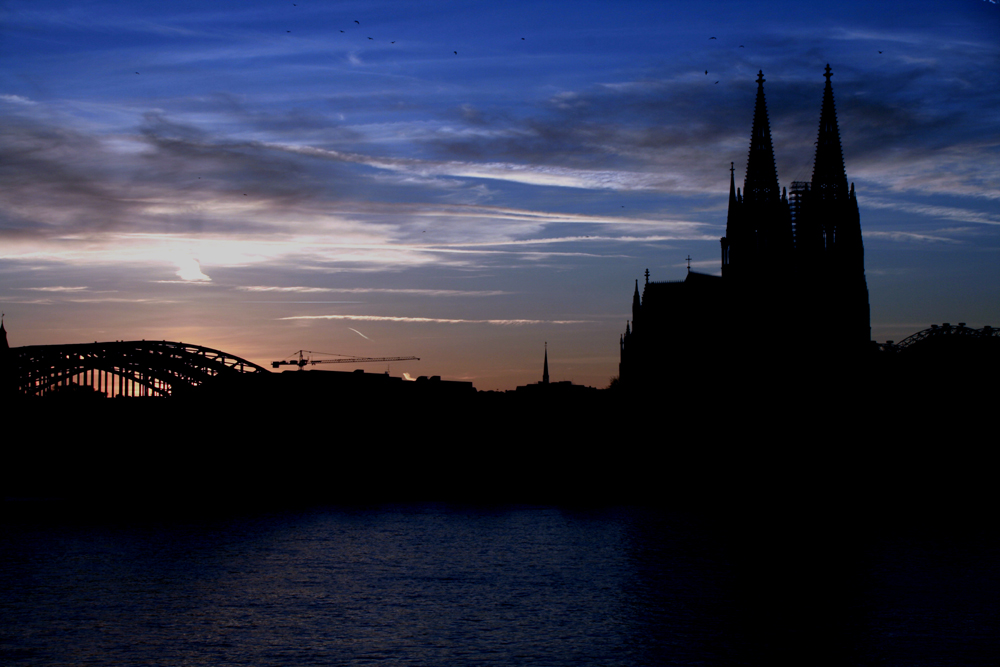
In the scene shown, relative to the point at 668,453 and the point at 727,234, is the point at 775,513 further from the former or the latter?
the point at 727,234

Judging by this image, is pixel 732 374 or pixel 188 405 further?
pixel 732 374

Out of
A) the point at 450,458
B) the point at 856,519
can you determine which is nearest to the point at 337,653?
the point at 856,519

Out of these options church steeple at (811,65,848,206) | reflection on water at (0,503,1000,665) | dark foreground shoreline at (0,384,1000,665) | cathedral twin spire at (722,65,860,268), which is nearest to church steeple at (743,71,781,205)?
cathedral twin spire at (722,65,860,268)

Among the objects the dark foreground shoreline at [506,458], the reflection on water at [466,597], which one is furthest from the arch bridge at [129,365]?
the reflection on water at [466,597]

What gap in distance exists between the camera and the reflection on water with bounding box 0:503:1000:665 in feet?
90.3

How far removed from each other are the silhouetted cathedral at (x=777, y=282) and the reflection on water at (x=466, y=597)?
113ft

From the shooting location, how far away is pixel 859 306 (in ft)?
266

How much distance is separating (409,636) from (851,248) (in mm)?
59664

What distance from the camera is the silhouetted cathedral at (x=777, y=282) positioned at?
264 ft

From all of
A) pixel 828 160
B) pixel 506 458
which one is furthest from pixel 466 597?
pixel 828 160

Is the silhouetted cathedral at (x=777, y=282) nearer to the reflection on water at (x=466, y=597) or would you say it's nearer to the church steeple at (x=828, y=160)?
the church steeple at (x=828, y=160)

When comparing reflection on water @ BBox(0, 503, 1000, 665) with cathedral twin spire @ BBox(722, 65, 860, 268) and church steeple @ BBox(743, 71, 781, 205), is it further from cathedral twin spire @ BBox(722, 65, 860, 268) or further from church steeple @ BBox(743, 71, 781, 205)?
church steeple @ BBox(743, 71, 781, 205)

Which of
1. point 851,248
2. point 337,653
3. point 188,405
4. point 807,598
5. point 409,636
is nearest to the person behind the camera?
point 337,653

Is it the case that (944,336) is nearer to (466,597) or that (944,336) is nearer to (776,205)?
(776,205)
